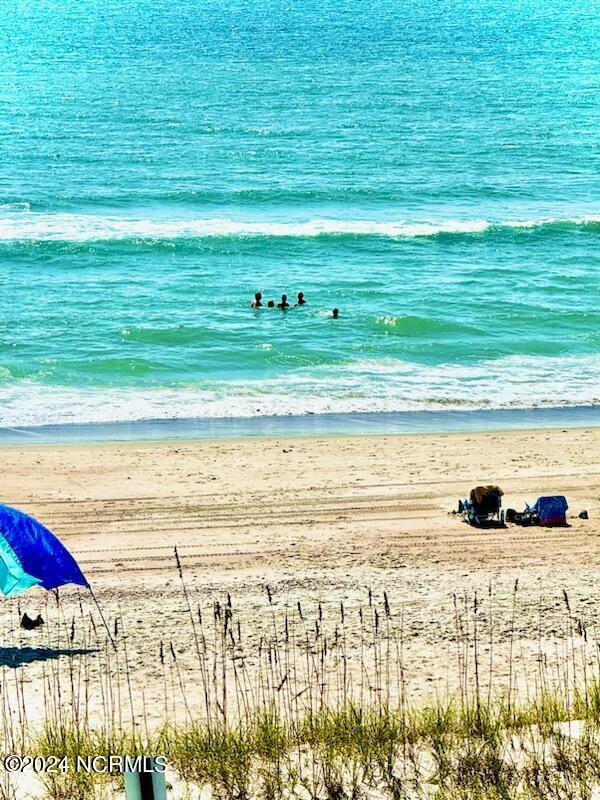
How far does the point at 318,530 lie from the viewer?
15.8m

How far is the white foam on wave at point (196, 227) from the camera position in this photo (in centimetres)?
3659

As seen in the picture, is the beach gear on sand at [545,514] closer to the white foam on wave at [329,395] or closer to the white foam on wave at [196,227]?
the white foam on wave at [329,395]

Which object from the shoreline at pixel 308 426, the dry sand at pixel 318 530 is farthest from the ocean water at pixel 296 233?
the dry sand at pixel 318 530

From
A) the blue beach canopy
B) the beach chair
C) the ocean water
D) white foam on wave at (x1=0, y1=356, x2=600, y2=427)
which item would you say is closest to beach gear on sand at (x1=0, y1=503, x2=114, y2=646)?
the blue beach canopy

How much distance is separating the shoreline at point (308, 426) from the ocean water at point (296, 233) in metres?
0.49

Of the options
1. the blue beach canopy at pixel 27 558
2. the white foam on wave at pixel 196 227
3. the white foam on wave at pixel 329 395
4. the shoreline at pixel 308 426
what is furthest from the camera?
the white foam on wave at pixel 196 227

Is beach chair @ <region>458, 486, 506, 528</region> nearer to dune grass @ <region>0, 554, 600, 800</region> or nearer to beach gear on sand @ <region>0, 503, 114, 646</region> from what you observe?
dune grass @ <region>0, 554, 600, 800</region>

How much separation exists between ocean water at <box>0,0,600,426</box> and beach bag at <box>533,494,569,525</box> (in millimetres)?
7686

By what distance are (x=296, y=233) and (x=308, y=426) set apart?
16.0m

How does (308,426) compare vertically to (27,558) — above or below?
above

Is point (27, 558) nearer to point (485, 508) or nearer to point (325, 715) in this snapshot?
point (325, 715)

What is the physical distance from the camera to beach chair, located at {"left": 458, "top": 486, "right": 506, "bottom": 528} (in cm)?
1559

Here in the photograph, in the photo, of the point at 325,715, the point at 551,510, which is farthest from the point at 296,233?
the point at 325,715

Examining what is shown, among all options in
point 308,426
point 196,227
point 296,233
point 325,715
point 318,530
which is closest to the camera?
point 325,715
